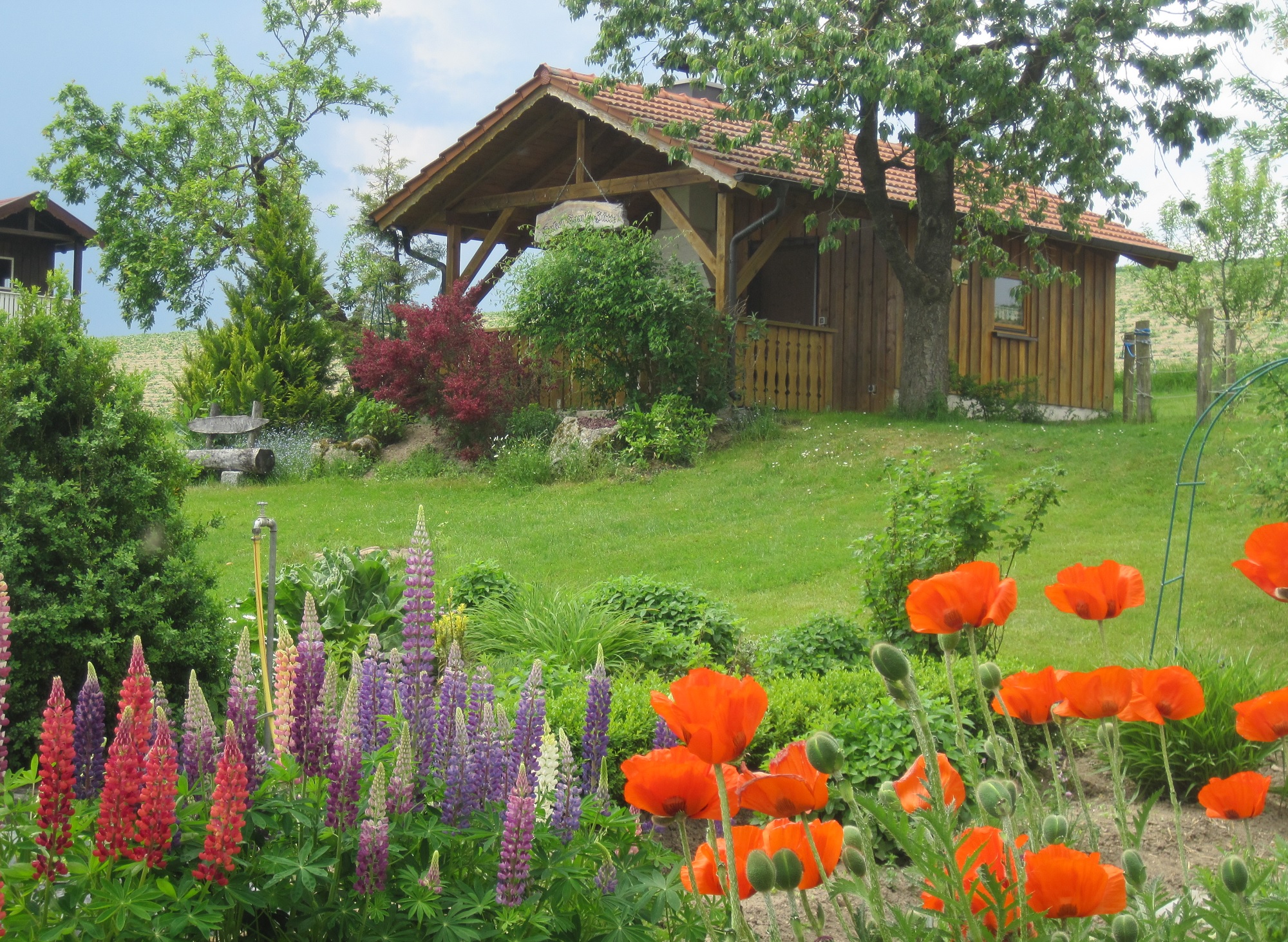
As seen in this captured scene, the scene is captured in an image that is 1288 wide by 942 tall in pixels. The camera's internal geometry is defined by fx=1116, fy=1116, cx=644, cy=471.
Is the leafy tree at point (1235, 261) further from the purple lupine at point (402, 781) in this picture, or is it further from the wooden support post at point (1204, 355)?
the purple lupine at point (402, 781)

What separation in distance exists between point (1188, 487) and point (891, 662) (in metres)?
7.02

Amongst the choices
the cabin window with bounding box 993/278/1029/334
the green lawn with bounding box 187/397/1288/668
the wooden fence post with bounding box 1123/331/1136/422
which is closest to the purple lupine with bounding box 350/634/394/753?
the green lawn with bounding box 187/397/1288/668

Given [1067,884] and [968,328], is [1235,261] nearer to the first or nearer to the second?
[968,328]

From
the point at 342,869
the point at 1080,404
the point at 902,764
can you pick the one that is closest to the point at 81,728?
the point at 342,869

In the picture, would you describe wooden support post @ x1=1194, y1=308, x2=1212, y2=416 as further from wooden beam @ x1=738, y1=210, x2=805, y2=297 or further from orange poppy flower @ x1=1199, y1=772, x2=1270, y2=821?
orange poppy flower @ x1=1199, y1=772, x2=1270, y2=821

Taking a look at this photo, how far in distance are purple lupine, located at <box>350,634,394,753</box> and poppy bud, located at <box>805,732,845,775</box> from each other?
4.07ft

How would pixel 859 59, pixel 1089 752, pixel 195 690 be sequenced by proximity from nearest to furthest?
pixel 195 690 → pixel 1089 752 → pixel 859 59

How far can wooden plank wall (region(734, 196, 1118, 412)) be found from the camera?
633 inches

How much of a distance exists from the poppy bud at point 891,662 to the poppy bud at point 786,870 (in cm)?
22

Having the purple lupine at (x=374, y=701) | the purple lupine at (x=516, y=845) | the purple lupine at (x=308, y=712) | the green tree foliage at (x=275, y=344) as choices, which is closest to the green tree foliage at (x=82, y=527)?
the purple lupine at (x=374, y=701)

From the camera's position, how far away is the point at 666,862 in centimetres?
224

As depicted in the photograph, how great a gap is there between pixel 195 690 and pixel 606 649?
3.58 metres

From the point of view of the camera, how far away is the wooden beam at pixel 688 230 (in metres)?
14.0

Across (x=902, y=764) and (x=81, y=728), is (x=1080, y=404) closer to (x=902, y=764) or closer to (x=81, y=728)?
(x=902, y=764)
